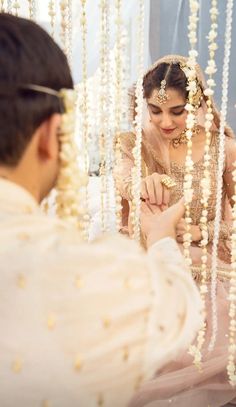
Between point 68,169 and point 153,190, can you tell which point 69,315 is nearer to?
point 68,169

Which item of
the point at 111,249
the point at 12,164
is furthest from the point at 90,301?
the point at 12,164

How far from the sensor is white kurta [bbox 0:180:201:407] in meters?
0.62

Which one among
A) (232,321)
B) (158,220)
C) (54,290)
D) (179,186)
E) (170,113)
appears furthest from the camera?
(179,186)

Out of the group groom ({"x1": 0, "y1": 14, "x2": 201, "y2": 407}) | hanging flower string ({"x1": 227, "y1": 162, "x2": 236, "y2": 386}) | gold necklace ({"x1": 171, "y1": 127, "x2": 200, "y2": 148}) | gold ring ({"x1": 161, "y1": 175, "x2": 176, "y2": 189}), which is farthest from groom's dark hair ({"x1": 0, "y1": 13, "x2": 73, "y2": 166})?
gold necklace ({"x1": 171, "y1": 127, "x2": 200, "y2": 148})

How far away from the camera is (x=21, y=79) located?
653mm

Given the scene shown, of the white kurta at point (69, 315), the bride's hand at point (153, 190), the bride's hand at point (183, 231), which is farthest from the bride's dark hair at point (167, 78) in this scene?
the white kurta at point (69, 315)

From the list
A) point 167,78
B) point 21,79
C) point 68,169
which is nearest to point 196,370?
point 167,78

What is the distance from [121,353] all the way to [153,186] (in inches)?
42.0

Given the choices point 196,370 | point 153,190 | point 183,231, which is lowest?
point 196,370

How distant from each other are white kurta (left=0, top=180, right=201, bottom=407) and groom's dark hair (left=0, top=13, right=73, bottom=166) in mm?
59

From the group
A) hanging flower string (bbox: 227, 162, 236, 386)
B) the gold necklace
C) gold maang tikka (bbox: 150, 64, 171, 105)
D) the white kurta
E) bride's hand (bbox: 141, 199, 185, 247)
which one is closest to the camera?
the white kurta

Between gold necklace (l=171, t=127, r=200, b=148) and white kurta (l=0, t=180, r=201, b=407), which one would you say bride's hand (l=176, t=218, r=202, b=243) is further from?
white kurta (l=0, t=180, r=201, b=407)

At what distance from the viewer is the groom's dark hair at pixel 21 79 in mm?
650

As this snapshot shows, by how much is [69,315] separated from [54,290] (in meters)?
0.03
